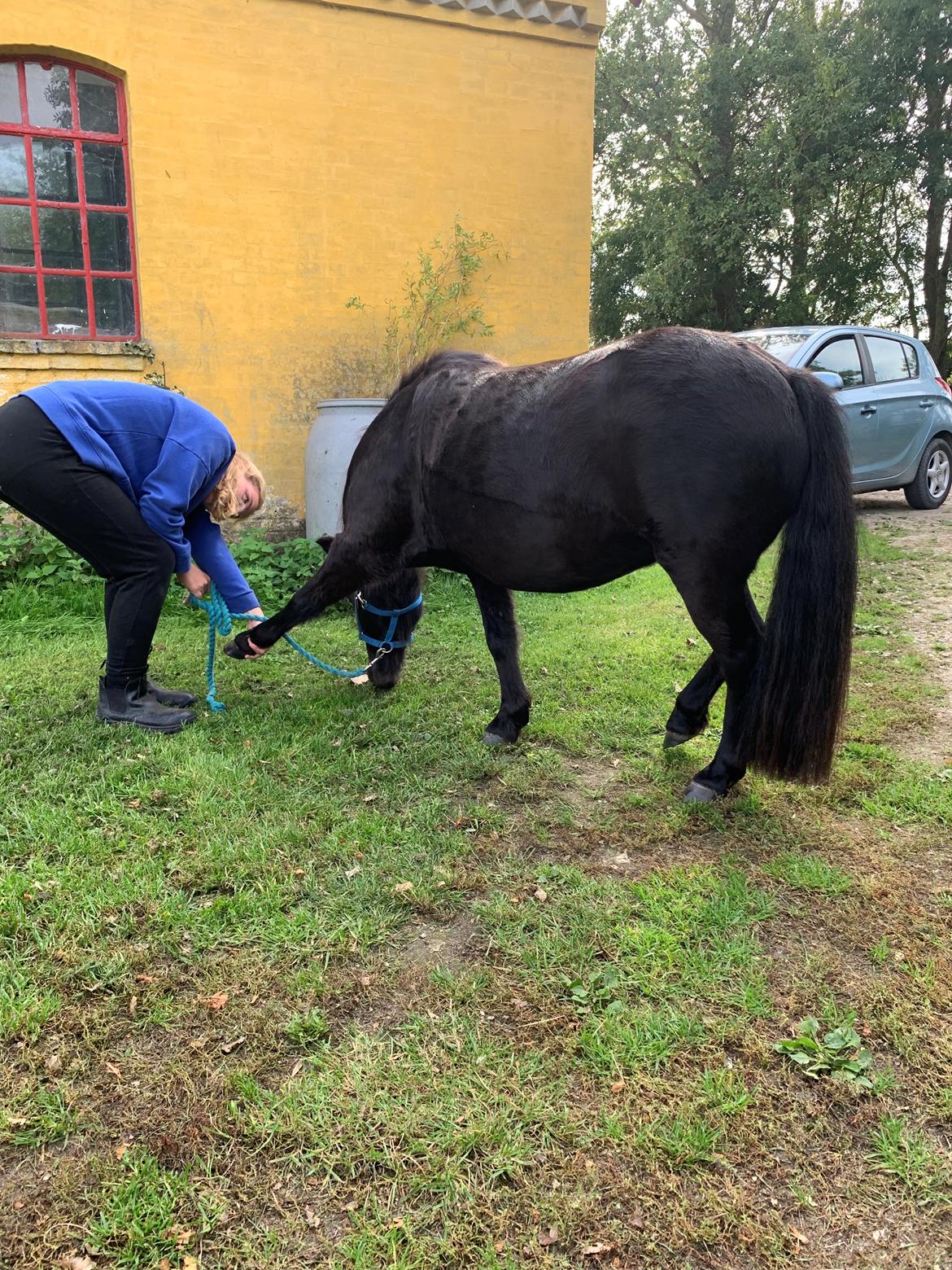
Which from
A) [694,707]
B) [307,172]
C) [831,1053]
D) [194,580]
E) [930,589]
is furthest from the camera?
[307,172]

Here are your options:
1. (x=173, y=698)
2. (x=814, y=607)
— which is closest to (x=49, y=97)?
(x=173, y=698)

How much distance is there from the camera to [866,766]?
10.8 feet

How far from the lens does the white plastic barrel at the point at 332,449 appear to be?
6625 millimetres

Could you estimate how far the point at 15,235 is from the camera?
256 inches

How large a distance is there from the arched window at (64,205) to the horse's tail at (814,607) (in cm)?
602

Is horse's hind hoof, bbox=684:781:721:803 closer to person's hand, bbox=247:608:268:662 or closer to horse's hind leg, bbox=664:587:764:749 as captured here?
horse's hind leg, bbox=664:587:764:749

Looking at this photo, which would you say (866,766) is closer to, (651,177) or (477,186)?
(477,186)

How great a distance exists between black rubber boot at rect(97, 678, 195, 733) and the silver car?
644cm

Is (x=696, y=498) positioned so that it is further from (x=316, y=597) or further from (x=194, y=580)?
(x=194, y=580)

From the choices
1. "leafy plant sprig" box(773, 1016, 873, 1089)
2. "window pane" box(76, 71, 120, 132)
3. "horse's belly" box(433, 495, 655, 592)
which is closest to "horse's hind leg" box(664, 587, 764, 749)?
"horse's belly" box(433, 495, 655, 592)

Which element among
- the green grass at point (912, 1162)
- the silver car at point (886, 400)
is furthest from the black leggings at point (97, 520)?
the silver car at point (886, 400)

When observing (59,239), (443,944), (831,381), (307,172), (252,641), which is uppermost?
(307,172)

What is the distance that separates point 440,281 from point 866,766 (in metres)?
6.04

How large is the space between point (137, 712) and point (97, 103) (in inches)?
223
